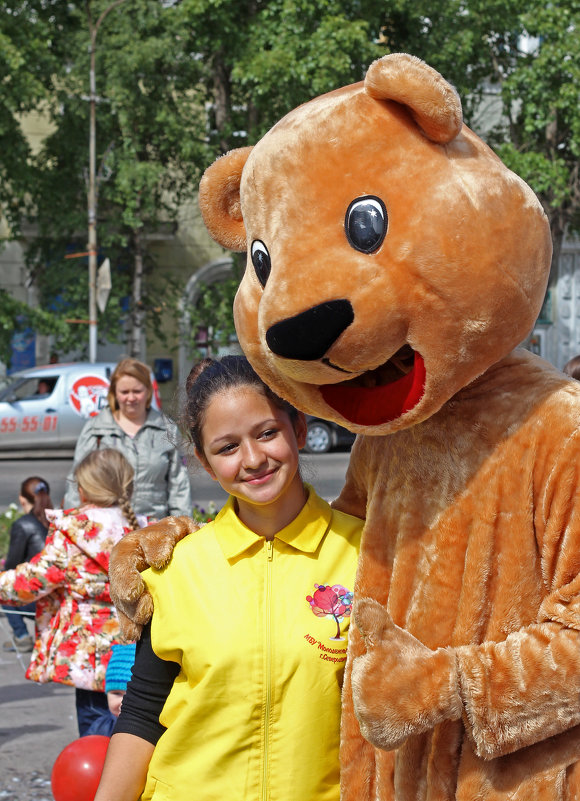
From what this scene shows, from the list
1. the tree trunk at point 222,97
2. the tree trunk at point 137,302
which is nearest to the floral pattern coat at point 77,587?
the tree trunk at point 222,97

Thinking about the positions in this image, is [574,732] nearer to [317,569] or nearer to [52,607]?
[317,569]

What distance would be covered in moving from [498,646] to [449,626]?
122mm

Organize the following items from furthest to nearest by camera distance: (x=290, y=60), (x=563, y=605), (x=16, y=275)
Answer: (x=16, y=275), (x=290, y=60), (x=563, y=605)

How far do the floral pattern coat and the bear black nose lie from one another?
94.9 inches

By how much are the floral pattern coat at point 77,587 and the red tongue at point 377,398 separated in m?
2.31

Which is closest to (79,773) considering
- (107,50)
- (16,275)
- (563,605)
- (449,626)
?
(449,626)

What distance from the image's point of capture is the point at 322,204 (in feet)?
5.81

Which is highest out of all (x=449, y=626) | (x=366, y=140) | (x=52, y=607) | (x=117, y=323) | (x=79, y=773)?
(x=366, y=140)

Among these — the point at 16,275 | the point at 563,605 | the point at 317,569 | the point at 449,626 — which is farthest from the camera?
the point at 16,275

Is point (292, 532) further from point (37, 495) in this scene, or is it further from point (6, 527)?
point (6, 527)

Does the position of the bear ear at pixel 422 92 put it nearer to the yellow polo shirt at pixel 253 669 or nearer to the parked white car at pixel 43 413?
the yellow polo shirt at pixel 253 669

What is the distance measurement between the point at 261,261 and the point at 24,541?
4.64 meters

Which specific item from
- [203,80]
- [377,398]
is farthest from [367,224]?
[203,80]

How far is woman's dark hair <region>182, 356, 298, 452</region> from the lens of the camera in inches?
88.4
